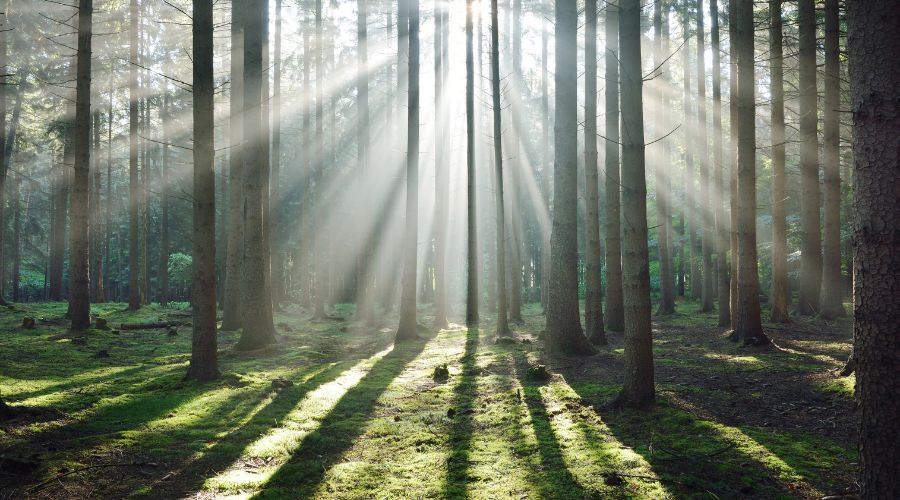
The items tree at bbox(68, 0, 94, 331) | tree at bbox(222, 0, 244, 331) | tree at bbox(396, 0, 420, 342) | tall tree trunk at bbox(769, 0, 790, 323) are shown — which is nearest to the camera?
tall tree trunk at bbox(769, 0, 790, 323)

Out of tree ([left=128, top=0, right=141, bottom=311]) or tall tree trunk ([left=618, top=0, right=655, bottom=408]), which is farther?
tree ([left=128, top=0, right=141, bottom=311])

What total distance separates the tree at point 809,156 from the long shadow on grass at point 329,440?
39.9 feet

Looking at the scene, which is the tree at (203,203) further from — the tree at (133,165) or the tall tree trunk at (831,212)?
the tall tree trunk at (831,212)

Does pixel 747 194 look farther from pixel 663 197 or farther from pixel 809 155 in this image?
pixel 663 197

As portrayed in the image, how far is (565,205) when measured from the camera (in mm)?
10141

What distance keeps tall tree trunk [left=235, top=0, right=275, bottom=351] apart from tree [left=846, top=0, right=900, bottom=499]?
9.87 meters

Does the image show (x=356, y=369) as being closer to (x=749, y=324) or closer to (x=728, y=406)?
(x=728, y=406)

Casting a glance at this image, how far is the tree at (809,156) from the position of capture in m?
13.0

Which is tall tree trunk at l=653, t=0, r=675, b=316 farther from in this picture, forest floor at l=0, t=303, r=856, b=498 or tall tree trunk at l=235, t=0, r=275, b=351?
tall tree trunk at l=235, t=0, r=275, b=351

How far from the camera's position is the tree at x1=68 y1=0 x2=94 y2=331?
13.3 metres

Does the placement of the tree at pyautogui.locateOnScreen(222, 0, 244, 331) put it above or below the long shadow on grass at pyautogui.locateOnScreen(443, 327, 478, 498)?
above

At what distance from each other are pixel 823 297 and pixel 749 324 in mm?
5470

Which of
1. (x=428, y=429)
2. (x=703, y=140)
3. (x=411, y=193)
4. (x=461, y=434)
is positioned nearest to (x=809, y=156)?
(x=703, y=140)

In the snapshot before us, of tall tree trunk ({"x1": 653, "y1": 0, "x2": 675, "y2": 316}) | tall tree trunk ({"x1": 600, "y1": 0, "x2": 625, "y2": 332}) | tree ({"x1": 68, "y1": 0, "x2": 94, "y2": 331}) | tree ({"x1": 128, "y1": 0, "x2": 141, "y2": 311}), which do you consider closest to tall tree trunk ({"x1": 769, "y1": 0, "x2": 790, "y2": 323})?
tall tree trunk ({"x1": 600, "y1": 0, "x2": 625, "y2": 332})
